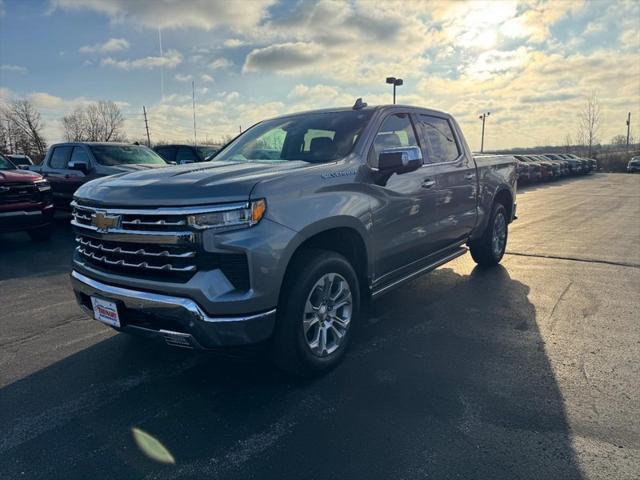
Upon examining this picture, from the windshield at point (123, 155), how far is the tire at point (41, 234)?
1.90m

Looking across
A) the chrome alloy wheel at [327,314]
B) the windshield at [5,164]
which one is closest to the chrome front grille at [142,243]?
the chrome alloy wheel at [327,314]

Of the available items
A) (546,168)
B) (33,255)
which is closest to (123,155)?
(33,255)

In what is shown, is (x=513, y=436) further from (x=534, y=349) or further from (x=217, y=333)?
(x=217, y=333)

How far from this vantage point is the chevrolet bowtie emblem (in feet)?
9.53

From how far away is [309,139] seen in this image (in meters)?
4.04

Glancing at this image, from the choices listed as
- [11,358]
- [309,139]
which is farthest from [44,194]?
[309,139]

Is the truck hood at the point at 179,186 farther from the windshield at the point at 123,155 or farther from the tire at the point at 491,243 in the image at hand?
the windshield at the point at 123,155

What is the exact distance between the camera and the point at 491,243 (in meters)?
6.19

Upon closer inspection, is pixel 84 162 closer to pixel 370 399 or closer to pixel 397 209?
pixel 397 209

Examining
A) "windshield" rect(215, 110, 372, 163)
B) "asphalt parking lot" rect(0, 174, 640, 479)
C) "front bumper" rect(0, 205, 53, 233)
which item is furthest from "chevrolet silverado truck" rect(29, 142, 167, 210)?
"windshield" rect(215, 110, 372, 163)

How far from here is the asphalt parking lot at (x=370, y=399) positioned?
2.38 meters

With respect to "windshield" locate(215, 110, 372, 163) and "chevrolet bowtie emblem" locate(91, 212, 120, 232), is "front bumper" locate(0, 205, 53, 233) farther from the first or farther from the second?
"chevrolet bowtie emblem" locate(91, 212, 120, 232)

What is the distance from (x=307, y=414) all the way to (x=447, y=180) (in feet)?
9.68

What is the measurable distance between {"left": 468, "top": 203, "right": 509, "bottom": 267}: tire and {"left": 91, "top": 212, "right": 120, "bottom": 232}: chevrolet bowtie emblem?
4456 millimetres
